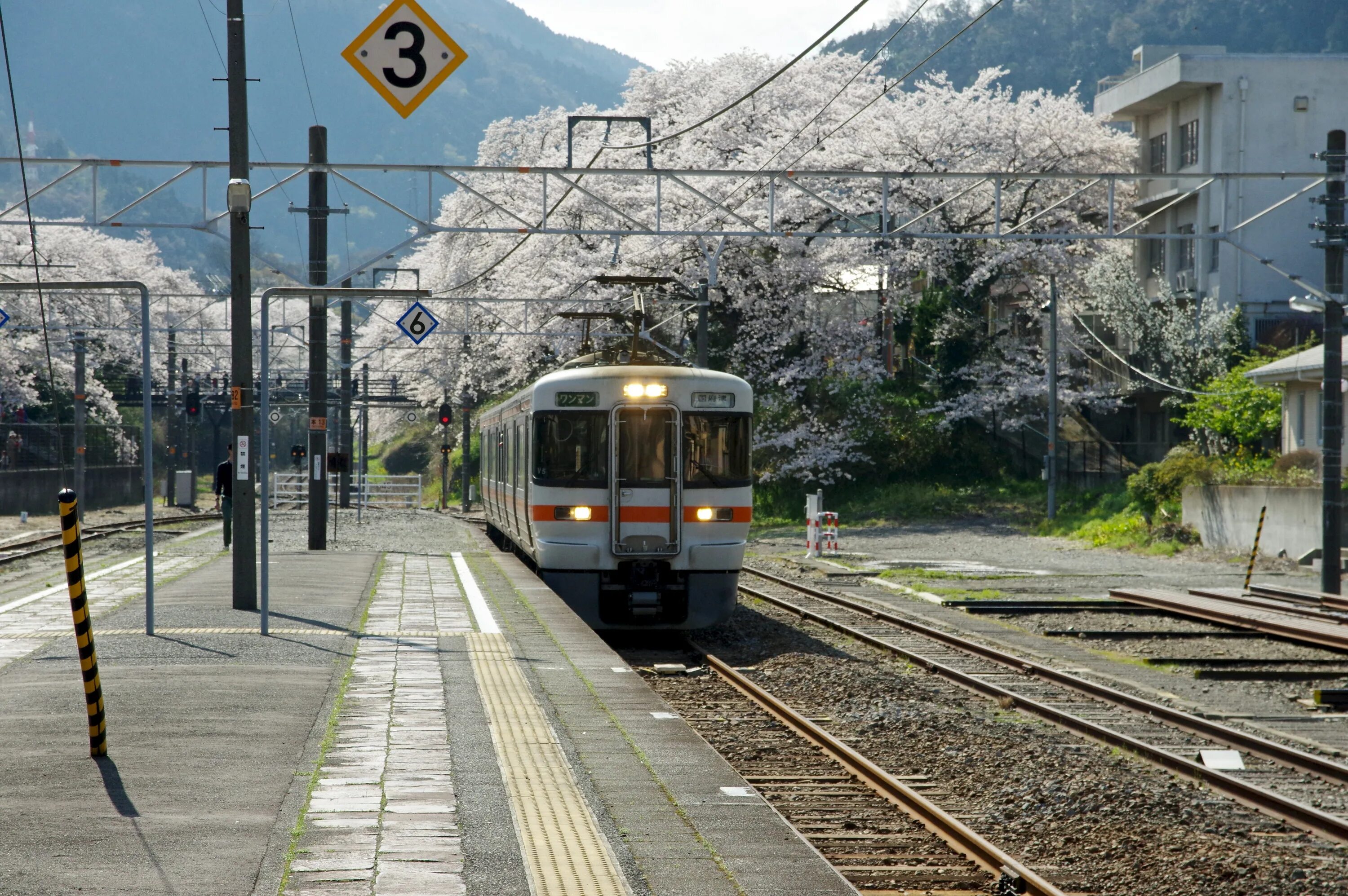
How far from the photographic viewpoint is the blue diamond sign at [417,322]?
2180cm

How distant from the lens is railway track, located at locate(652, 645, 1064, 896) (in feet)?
20.3

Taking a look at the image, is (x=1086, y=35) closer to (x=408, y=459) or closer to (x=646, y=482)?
(x=408, y=459)

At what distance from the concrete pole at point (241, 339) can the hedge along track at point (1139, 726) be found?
21.1 ft

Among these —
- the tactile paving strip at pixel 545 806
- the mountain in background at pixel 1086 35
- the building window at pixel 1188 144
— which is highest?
the mountain in background at pixel 1086 35

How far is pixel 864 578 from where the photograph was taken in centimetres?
2352

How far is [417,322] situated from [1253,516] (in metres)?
15.7

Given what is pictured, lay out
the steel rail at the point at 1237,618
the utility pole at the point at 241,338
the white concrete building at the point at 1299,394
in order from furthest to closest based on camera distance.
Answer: the white concrete building at the point at 1299,394
the steel rail at the point at 1237,618
the utility pole at the point at 241,338

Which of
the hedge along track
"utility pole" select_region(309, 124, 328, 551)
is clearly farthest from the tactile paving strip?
"utility pole" select_region(309, 124, 328, 551)

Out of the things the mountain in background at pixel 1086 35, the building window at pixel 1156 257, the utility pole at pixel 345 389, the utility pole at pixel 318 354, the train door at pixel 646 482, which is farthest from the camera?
the mountain in background at pixel 1086 35

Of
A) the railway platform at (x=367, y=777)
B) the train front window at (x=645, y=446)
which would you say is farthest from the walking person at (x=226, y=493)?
the railway platform at (x=367, y=777)

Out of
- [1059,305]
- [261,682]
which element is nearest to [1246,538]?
[1059,305]

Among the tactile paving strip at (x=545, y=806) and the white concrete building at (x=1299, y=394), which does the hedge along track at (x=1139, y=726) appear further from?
the white concrete building at (x=1299, y=394)

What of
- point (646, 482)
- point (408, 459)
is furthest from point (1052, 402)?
point (408, 459)

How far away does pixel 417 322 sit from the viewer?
22.1 meters
